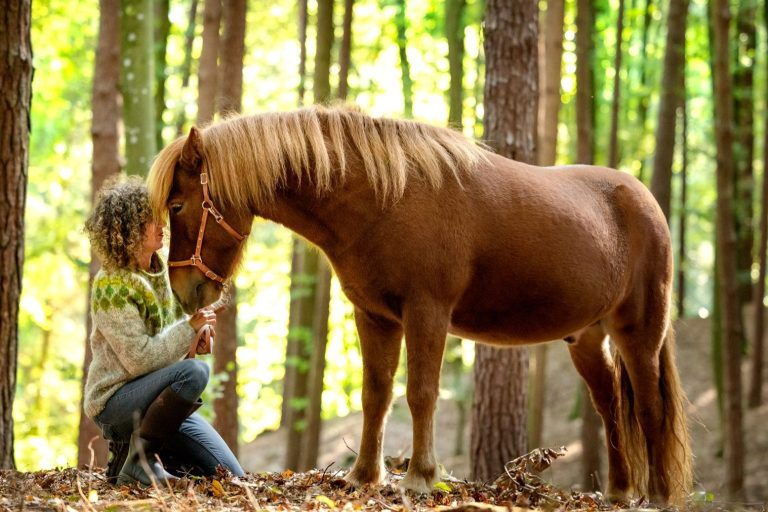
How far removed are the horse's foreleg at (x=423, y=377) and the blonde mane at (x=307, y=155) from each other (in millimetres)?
716

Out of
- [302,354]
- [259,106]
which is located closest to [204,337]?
[302,354]

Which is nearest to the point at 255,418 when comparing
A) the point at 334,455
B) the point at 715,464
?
the point at 334,455

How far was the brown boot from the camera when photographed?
457 cm

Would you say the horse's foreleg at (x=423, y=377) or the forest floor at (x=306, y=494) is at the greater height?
the horse's foreleg at (x=423, y=377)

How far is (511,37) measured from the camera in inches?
292

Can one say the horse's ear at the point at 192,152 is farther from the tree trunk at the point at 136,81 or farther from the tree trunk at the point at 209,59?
the tree trunk at the point at 209,59

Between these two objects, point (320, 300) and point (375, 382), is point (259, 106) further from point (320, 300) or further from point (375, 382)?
point (375, 382)

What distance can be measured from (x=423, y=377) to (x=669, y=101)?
415 inches

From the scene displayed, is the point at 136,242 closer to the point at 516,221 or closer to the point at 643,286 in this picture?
the point at 516,221

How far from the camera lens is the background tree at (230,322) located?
10.3m

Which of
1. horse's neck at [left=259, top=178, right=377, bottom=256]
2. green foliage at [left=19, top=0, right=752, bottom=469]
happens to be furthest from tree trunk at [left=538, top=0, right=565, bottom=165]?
horse's neck at [left=259, top=178, right=377, bottom=256]

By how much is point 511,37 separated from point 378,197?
11.0ft

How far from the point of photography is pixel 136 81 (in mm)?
8531

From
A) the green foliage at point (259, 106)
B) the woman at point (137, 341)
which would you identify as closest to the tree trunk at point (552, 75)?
the green foliage at point (259, 106)
